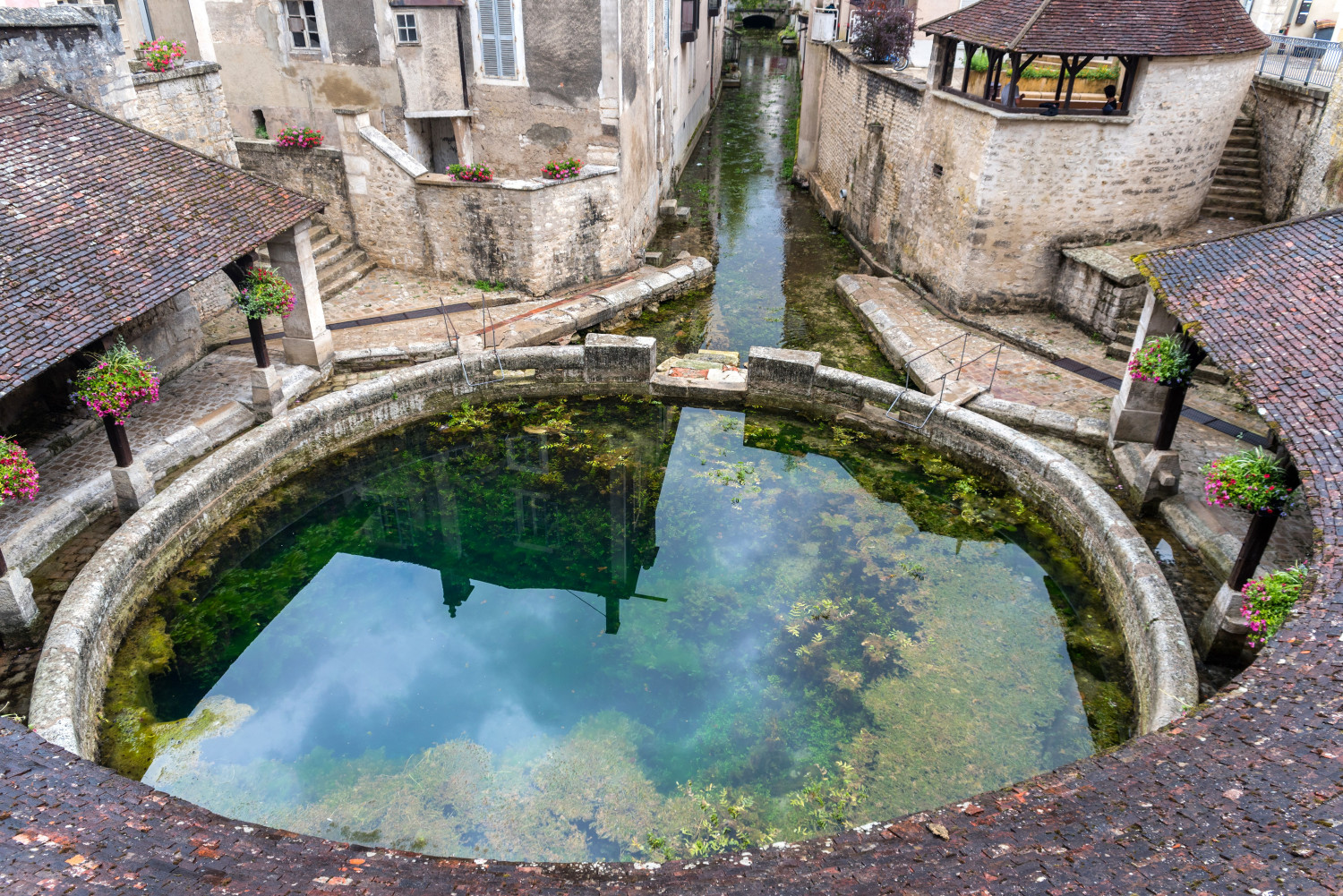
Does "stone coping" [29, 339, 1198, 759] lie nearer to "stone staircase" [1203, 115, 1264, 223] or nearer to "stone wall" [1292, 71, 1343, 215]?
"stone wall" [1292, 71, 1343, 215]

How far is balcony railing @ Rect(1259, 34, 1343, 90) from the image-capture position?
13.5 m

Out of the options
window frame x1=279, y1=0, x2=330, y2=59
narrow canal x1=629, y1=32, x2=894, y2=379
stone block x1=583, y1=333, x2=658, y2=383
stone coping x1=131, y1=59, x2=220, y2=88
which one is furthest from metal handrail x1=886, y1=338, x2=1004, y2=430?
window frame x1=279, y1=0, x2=330, y2=59

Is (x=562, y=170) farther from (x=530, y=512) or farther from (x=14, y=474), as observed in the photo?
(x=14, y=474)

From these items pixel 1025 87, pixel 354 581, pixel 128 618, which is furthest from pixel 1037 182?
pixel 128 618

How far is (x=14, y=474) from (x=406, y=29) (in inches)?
439

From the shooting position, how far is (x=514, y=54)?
1523 centimetres

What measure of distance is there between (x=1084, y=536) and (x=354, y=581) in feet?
26.2

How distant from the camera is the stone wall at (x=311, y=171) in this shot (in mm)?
14867

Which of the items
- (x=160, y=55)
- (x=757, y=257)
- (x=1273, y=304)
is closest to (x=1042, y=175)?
(x=1273, y=304)

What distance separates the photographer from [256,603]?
916 centimetres

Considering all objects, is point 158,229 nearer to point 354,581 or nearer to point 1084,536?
point 354,581

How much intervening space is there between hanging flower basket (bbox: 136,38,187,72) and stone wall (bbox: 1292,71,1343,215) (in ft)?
54.2

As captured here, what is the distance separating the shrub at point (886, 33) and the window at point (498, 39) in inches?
290

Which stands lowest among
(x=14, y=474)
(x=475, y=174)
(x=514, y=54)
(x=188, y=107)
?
(x=14, y=474)
